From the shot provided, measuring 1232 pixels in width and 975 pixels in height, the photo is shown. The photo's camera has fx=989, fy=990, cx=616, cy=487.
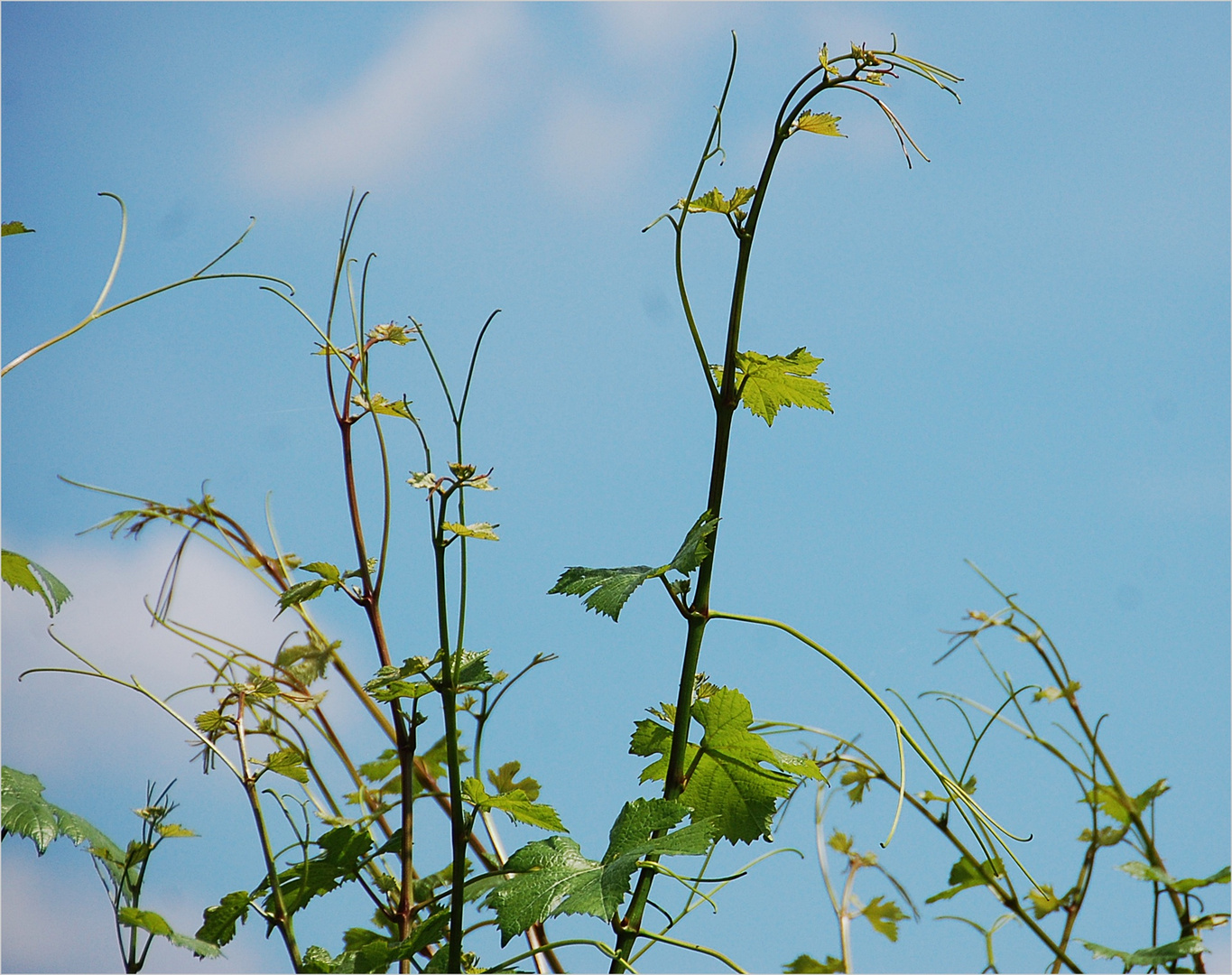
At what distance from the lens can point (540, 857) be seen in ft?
2.41

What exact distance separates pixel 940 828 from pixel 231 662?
835 mm

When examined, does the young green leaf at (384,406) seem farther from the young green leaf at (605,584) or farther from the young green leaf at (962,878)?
the young green leaf at (962,878)

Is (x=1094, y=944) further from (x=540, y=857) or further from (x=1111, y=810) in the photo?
(x=540, y=857)

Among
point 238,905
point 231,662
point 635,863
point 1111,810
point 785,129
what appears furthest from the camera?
point 1111,810

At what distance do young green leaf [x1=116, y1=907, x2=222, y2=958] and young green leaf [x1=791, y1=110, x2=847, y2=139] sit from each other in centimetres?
93

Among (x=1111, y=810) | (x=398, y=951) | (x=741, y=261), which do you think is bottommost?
(x=398, y=951)

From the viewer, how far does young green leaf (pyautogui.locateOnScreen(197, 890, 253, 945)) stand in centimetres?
92

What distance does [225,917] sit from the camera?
36.5 inches

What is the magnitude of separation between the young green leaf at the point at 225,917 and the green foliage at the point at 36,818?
18cm

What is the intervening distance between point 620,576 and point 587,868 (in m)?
0.22

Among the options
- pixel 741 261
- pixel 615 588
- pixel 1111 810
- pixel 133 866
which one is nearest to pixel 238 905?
pixel 133 866

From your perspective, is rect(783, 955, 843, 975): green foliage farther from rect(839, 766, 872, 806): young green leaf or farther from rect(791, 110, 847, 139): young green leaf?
rect(791, 110, 847, 139): young green leaf

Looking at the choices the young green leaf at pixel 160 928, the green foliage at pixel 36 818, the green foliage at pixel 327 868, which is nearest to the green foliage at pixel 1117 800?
the green foliage at pixel 327 868

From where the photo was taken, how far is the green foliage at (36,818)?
0.95 metres
